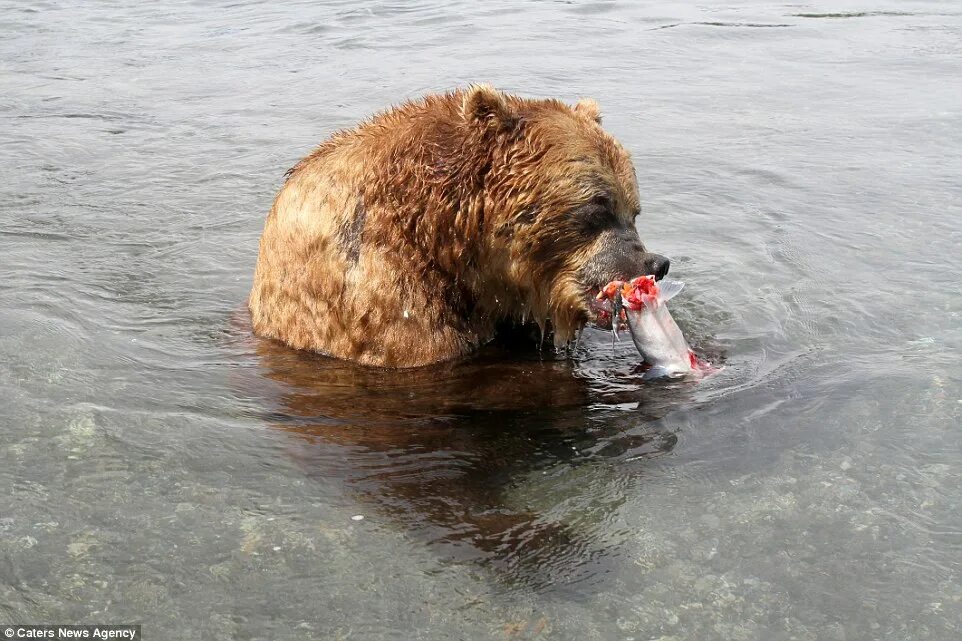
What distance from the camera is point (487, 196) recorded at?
5352mm

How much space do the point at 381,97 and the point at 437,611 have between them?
9.25 metres

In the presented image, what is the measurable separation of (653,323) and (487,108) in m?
1.31

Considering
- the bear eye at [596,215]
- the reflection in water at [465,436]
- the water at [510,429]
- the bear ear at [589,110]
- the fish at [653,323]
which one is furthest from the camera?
the bear ear at [589,110]

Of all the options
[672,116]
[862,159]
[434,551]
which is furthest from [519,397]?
[672,116]

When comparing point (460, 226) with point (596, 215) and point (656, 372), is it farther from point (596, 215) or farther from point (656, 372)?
point (656, 372)

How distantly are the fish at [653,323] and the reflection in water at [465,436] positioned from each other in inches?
4.8

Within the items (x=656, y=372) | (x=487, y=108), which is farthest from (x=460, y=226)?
(x=656, y=372)

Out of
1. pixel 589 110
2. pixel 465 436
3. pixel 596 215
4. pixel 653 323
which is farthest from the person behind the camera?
pixel 589 110

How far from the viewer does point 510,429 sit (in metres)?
5.09

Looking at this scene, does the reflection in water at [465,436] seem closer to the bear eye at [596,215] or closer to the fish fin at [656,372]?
the fish fin at [656,372]

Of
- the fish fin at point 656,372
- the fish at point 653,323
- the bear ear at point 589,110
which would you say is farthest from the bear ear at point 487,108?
the fish fin at point 656,372

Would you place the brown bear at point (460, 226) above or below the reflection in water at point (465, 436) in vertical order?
above

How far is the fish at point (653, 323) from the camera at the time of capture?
523 centimetres

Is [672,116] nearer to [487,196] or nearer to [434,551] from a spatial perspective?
[487,196]
